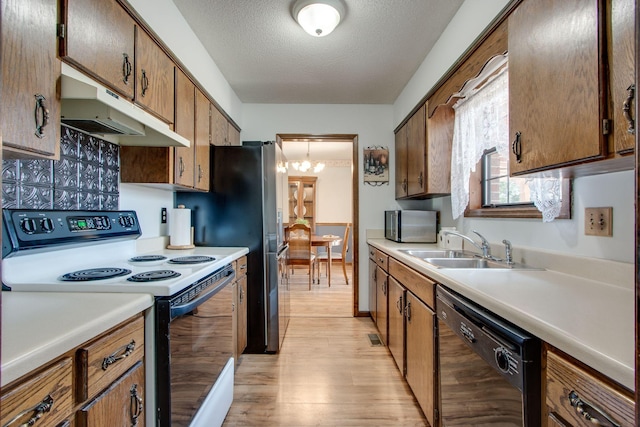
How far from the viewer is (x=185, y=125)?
2.08m

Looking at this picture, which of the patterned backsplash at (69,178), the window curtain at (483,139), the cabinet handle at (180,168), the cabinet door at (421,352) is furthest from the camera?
the cabinet handle at (180,168)

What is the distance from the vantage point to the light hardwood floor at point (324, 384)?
179 cm

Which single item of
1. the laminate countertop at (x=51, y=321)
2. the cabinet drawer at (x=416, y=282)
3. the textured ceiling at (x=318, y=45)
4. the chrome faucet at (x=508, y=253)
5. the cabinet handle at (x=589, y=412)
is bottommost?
the cabinet handle at (x=589, y=412)

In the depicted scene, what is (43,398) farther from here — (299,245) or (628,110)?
(299,245)

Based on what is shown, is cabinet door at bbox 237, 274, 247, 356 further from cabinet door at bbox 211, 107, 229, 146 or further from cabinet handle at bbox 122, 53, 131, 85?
cabinet handle at bbox 122, 53, 131, 85

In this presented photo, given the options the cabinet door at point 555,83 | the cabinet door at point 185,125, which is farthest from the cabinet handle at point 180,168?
the cabinet door at point 555,83

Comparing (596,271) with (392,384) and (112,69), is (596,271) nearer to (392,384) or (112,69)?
(392,384)

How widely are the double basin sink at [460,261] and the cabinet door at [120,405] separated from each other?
1356 millimetres

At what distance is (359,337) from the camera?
288cm

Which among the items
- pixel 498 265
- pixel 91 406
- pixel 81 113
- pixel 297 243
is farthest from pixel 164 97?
pixel 297 243

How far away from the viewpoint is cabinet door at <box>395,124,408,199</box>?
3.07 meters

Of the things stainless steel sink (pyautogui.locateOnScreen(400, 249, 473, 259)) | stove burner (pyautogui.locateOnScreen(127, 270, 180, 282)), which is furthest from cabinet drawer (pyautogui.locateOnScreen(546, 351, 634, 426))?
stainless steel sink (pyautogui.locateOnScreen(400, 249, 473, 259))

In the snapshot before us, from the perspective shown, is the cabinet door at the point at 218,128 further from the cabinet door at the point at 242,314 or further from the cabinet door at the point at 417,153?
the cabinet door at the point at 417,153

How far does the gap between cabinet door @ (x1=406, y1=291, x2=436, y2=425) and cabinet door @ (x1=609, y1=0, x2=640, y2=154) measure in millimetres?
1006
